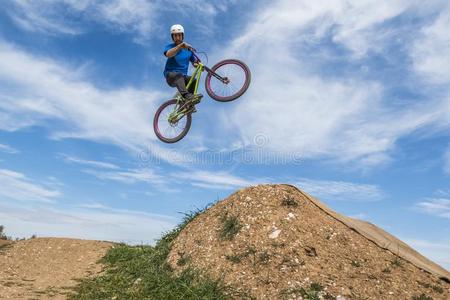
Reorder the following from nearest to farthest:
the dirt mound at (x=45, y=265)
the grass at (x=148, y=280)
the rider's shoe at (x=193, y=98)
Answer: the grass at (x=148, y=280)
the dirt mound at (x=45, y=265)
the rider's shoe at (x=193, y=98)

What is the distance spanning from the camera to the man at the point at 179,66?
14.1 m

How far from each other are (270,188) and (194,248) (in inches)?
131

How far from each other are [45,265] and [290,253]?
9.60 m

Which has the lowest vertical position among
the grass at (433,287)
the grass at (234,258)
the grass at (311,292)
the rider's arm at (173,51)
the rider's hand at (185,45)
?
the grass at (311,292)

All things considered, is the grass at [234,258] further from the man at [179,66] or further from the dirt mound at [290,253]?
the man at [179,66]

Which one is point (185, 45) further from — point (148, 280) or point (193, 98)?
point (148, 280)

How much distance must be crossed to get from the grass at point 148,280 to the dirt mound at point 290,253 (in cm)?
43

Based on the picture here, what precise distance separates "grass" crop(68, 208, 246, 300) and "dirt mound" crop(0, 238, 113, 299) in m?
0.73

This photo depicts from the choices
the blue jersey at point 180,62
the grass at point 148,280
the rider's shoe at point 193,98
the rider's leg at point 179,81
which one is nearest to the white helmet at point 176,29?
the blue jersey at point 180,62

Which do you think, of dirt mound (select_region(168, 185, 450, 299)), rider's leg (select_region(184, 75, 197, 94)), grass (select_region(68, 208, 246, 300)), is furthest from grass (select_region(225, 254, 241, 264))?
rider's leg (select_region(184, 75, 197, 94))

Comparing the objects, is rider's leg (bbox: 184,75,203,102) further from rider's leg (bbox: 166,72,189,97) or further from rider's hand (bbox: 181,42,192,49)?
rider's hand (bbox: 181,42,192,49)

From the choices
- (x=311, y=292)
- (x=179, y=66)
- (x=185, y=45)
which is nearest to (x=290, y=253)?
(x=311, y=292)

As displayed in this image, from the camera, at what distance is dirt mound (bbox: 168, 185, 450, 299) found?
1166 cm

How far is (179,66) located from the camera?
14.4 m
